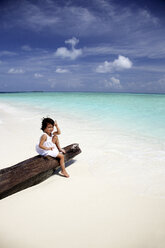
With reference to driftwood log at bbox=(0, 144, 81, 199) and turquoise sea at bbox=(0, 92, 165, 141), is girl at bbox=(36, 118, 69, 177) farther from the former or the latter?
turquoise sea at bbox=(0, 92, 165, 141)

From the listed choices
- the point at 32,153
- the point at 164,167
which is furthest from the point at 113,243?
the point at 32,153

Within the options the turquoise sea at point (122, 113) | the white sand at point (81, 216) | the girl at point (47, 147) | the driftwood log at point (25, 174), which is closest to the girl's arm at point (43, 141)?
the girl at point (47, 147)

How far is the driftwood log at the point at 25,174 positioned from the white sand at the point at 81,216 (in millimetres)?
129

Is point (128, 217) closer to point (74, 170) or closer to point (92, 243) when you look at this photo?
point (92, 243)

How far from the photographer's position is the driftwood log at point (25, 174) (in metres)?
2.70

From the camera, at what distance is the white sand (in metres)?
2.13

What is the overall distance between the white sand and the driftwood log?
129mm

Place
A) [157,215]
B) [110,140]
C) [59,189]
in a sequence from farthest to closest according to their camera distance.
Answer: [110,140] < [59,189] < [157,215]

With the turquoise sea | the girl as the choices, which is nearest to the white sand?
the girl

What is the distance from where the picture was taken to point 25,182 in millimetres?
2926

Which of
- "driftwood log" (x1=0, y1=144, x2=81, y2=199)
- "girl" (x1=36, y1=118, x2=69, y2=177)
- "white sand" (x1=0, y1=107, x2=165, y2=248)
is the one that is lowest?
"white sand" (x1=0, y1=107, x2=165, y2=248)

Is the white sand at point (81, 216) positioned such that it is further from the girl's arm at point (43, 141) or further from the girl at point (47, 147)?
the girl's arm at point (43, 141)

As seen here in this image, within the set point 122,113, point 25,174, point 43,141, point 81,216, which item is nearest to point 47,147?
point 43,141

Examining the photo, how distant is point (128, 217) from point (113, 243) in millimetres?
498
